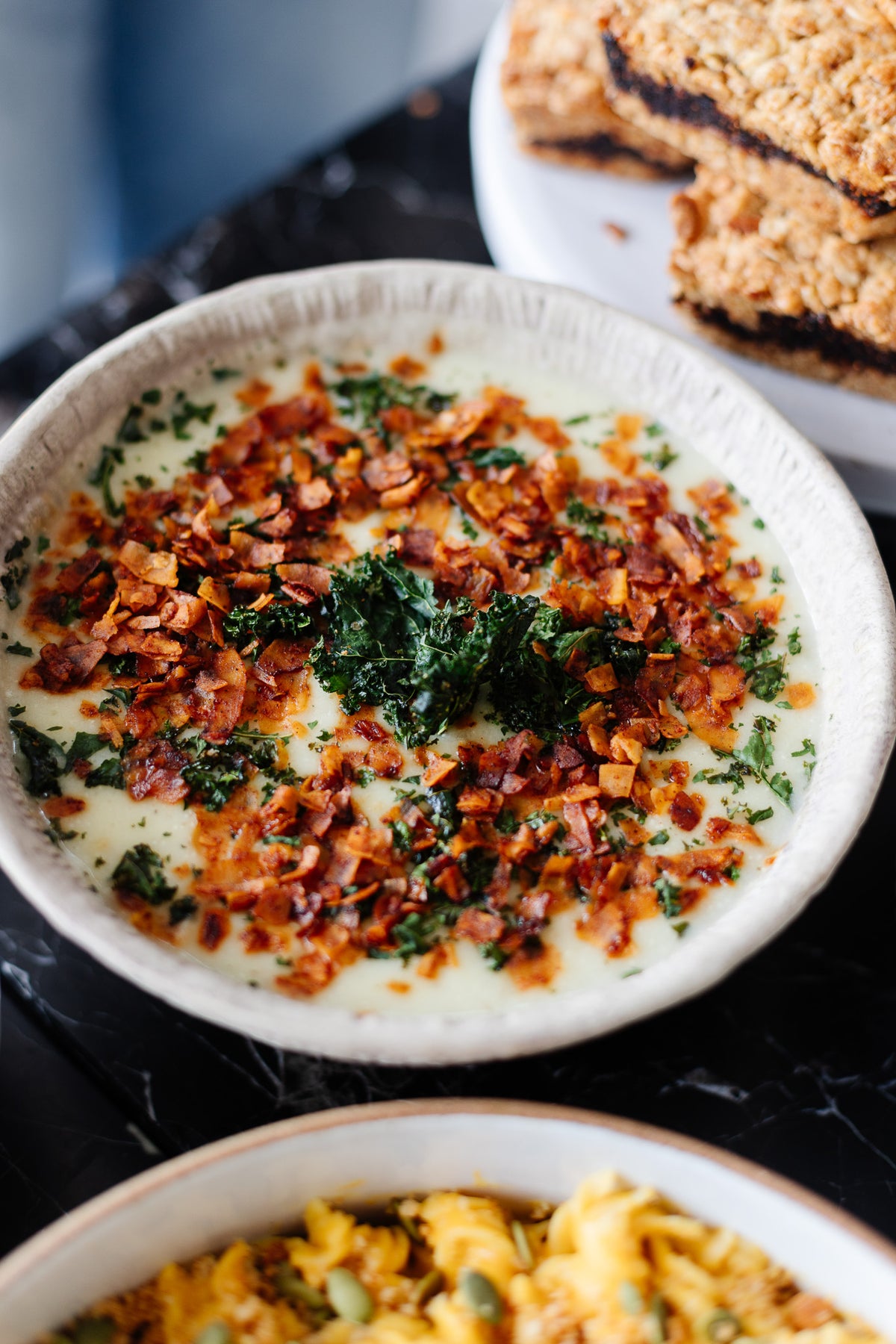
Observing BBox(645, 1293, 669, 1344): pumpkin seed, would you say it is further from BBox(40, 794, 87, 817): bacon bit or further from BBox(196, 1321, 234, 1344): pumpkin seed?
BBox(40, 794, 87, 817): bacon bit

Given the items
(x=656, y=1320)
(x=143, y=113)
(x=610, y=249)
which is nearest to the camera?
(x=656, y=1320)

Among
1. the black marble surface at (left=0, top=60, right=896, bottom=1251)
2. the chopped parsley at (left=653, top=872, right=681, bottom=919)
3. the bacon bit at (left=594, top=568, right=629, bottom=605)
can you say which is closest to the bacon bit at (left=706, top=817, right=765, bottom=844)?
the chopped parsley at (left=653, top=872, right=681, bottom=919)

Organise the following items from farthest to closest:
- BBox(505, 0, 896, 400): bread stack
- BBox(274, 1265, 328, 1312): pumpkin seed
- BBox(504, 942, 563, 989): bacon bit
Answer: BBox(505, 0, 896, 400): bread stack → BBox(504, 942, 563, 989): bacon bit → BBox(274, 1265, 328, 1312): pumpkin seed

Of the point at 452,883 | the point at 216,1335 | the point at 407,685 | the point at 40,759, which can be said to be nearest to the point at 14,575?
the point at 40,759

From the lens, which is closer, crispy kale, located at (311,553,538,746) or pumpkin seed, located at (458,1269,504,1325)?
pumpkin seed, located at (458,1269,504,1325)

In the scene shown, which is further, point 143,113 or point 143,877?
point 143,113

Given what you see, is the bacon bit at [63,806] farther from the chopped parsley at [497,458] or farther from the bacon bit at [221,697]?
the chopped parsley at [497,458]

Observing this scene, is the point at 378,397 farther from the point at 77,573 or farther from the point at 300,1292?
the point at 300,1292
